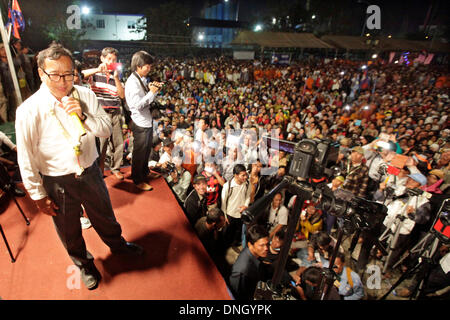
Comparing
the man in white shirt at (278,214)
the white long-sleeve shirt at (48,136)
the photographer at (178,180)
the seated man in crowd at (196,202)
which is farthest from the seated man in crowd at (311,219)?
the white long-sleeve shirt at (48,136)

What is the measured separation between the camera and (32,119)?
1.55 meters

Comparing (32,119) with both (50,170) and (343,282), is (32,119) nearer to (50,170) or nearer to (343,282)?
(50,170)

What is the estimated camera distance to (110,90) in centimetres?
302

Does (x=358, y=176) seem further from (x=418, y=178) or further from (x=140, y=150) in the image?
(x=140, y=150)

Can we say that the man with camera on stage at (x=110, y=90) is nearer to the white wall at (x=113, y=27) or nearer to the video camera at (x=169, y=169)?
the video camera at (x=169, y=169)

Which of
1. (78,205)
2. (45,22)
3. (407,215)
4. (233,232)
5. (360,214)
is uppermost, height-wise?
(45,22)

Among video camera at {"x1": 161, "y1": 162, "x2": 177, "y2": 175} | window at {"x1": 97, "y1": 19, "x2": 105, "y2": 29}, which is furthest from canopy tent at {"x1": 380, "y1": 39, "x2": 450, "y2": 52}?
window at {"x1": 97, "y1": 19, "x2": 105, "y2": 29}

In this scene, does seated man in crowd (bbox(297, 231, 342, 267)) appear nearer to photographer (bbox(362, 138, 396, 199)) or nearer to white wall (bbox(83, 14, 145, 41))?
photographer (bbox(362, 138, 396, 199))

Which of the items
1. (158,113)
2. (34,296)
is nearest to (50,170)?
(34,296)

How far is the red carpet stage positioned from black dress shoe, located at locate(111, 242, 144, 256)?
0.06m

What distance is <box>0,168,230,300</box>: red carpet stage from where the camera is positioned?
204cm

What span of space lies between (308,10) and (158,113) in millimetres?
37172

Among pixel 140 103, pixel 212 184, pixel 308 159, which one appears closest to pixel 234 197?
pixel 212 184

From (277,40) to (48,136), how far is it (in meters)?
21.1
